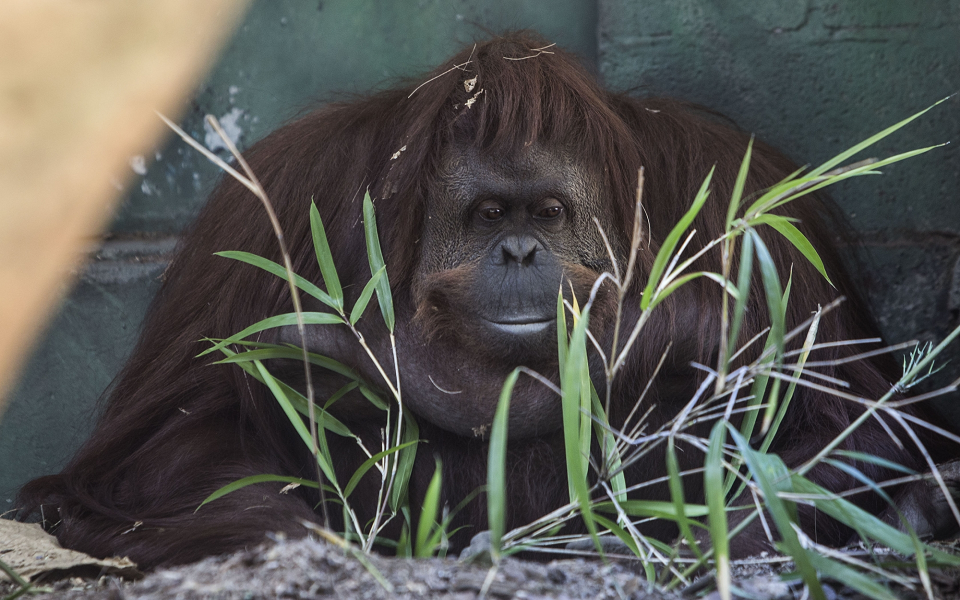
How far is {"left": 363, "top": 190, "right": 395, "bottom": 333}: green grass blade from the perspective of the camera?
6.04 ft

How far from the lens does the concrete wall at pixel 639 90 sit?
269cm

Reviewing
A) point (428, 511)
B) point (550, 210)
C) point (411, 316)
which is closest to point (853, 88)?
point (550, 210)

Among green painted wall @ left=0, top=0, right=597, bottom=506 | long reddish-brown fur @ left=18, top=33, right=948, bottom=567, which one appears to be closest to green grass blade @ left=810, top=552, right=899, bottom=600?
long reddish-brown fur @ left=18, top=33, right=948, bottom=567

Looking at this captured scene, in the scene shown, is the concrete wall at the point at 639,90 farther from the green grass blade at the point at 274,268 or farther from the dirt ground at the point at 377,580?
the dirt ground at the point at 377,580

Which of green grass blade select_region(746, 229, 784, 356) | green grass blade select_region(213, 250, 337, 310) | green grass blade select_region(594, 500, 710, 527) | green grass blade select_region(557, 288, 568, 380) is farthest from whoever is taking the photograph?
green grass blade select_region(213, 250, 337, 310)

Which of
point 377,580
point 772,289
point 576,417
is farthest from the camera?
point 576,417

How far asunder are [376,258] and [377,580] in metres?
0.83

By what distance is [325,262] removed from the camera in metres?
1.78

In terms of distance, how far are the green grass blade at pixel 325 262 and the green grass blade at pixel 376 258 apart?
92mm

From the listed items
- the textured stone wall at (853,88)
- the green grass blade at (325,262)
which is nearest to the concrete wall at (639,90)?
the textured stone wall at (853,88)

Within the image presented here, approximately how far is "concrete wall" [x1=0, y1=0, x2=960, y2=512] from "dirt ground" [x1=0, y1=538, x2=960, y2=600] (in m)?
A: 1.62

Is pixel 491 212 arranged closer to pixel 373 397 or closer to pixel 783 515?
pixel 373 397

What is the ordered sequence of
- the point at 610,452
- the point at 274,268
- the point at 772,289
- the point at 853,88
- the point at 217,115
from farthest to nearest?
the point at 217,115, the point at 853,88, the point at 274,268, the point at 610,452, the point at 772,289

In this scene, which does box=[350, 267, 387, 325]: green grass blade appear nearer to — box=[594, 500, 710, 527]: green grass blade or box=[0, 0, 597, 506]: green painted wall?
box=[594, 500, 710, 527]: green grass blade
